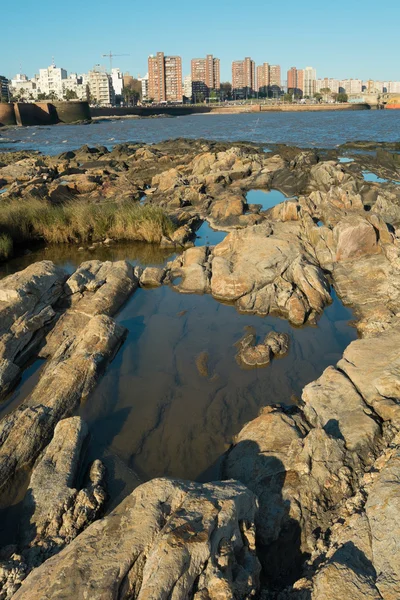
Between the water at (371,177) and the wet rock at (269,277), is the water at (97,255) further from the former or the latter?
the water at (371,177)

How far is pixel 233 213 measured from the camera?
19.1m

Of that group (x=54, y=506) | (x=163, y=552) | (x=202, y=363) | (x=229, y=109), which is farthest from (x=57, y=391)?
(x=229, y=109)

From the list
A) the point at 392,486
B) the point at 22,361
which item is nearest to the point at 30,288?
the point at 22,361

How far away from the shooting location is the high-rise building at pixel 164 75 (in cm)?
19488

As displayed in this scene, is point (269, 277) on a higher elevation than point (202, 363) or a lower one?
higher

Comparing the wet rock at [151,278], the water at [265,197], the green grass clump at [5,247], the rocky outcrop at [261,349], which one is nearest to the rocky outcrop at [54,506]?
the rocky outcrop at [261,349]

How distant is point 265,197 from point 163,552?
71.4 ft

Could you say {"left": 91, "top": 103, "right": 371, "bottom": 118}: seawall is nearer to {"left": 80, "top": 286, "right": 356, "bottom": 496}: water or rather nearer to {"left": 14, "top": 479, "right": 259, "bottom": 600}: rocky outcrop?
{"left": 80, "top": 286, "right": 356, "bottom": 496}: water

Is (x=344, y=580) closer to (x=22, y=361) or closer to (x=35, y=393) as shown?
(x=35, y=393)

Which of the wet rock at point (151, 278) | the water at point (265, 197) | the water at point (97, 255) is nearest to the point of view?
the wet rock at point (151, 278)

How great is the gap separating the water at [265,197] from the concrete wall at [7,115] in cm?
9382

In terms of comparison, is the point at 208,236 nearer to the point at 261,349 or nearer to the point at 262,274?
the point at 262,274

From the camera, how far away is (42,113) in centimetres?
10506

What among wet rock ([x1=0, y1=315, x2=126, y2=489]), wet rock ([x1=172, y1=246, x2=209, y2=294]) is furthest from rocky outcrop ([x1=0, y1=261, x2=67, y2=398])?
wet rock ([x1=172, y1=246, x2=209, y2=294])
